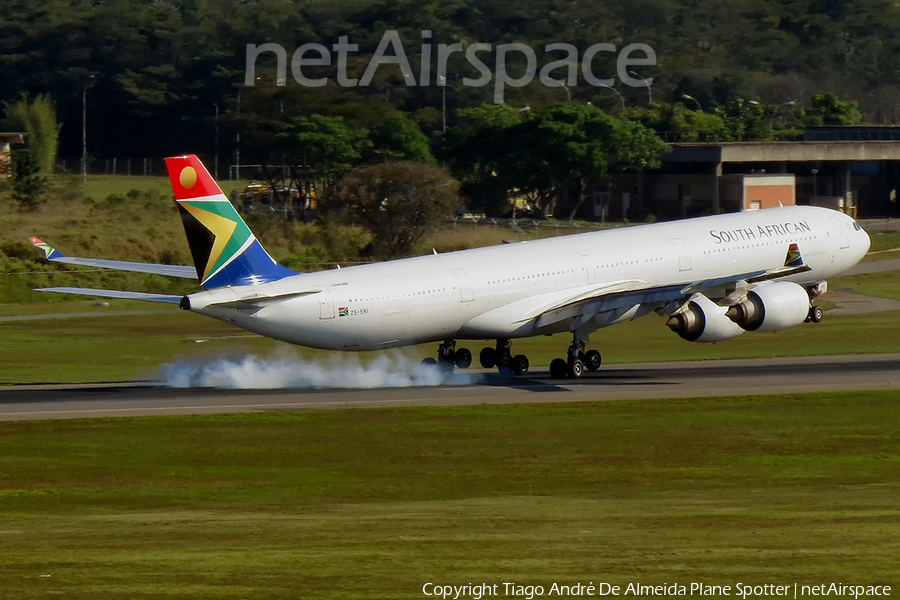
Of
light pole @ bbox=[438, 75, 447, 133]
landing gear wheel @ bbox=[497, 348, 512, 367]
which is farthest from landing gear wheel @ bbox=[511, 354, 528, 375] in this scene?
light pole @ bbox=[438, 75, 447, 133]

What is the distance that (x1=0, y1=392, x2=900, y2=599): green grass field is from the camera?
818 inches

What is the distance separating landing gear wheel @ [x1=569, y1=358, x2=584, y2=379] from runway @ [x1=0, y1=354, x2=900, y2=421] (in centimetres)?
41

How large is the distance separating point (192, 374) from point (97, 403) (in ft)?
24.3

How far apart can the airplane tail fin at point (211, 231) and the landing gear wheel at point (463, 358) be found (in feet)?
→ 32.7


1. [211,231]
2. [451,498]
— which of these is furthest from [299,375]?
[451,498]

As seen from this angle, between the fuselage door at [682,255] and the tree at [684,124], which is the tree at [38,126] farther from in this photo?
the fuselage door at [682,255]

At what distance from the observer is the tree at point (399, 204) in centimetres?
9831

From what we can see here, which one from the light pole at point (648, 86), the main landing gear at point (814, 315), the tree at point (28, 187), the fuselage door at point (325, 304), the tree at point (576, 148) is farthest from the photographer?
the light pole at point (648, 86)

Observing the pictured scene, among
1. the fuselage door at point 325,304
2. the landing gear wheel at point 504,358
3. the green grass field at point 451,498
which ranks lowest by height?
the green grass field at point 451,498

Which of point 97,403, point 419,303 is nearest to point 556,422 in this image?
point 419,303

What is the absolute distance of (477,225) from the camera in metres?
114

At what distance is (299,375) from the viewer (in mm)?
51219

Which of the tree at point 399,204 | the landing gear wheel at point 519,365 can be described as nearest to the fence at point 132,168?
the tree at point 399,204

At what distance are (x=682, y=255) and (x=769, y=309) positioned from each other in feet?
14.4
